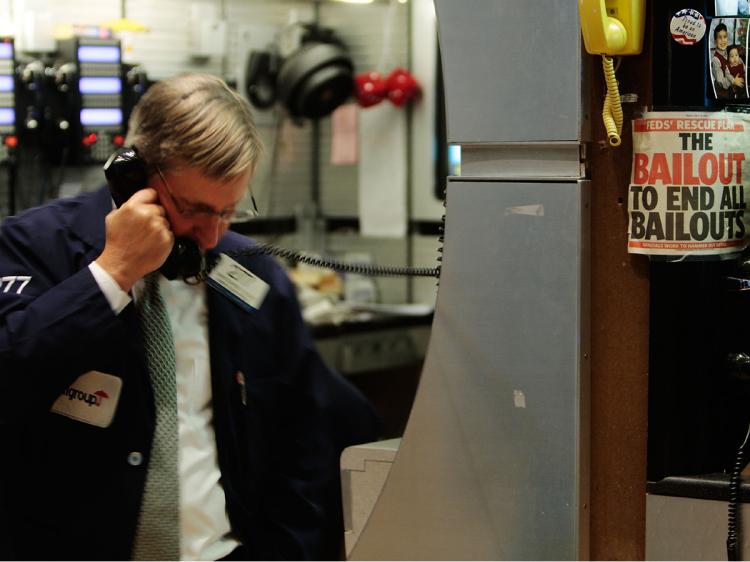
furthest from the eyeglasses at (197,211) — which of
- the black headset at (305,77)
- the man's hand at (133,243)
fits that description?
the black headset at (305,77)

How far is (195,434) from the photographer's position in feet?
7.04

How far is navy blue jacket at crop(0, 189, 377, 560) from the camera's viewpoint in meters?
1.91

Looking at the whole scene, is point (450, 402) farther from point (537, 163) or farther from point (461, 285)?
point (537, 163)

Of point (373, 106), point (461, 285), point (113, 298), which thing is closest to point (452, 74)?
point (461, 285)

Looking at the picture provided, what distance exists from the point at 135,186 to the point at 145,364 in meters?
0.34

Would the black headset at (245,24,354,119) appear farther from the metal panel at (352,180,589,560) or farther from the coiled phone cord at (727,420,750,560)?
the coiled phone cord at (727,420,750,560)

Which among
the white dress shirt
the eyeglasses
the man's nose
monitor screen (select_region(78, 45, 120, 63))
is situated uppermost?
monitor screen (select_region(78, 45, 120, 63))

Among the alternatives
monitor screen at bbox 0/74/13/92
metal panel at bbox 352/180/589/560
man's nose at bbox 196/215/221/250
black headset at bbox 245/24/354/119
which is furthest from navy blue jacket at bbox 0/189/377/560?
black headset at bbox 245/24/354/119

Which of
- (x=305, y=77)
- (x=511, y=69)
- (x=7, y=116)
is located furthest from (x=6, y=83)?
(x=511, y=69)

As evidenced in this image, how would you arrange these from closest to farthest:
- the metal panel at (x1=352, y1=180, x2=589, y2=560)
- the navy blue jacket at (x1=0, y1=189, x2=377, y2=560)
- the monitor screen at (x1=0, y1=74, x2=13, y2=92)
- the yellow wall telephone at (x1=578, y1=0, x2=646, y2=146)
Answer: the yellow wall telephone at (x1=578, y1=0, x2=646, y2=146)
the metal panel at (x1=352, y1=180, x2=589, y2=560)
the navy blue jacket at (x1=0, y1=189, x2=377, y2=560)
the monitor screen at (x1=0, y1=74, x2=13, y2=92)

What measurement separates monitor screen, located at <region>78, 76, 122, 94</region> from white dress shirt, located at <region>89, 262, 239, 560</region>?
2821mm

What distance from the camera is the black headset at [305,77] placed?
545 cm

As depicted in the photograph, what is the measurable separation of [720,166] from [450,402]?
1.46 feet

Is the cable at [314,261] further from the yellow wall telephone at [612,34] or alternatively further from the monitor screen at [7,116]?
the monitor screen at [7,116]
